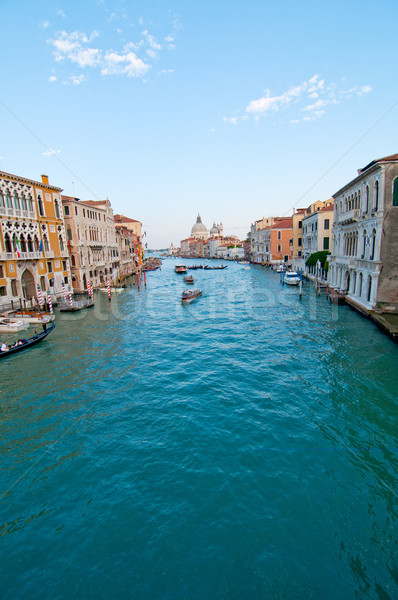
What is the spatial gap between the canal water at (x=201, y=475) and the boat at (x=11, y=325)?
534 cm

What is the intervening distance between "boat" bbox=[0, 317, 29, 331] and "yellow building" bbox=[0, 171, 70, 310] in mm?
3398

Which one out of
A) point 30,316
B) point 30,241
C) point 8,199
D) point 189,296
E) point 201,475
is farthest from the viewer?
point 189,296

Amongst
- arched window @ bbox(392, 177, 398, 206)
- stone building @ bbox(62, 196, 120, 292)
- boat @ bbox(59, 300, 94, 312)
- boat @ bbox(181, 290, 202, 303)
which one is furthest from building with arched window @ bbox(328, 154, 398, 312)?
stone building @ bbox(62, 196, 120, 292)

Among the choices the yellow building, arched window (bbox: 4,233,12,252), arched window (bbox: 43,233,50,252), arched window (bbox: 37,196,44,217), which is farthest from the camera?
arched window (bbox: 43,233,50,252)

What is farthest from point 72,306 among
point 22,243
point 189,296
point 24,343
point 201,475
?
point 201,475

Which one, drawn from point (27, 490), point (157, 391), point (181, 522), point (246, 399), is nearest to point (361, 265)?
point (246, 399)

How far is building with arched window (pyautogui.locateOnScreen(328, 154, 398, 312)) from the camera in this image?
760 inches

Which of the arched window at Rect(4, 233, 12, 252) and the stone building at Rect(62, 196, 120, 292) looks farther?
the stone building at Rect(62, 196, 120, 292)

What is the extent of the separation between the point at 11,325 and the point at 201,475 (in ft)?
58.9

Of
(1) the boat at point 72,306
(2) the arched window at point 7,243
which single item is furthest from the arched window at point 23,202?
(1) the boat at point 72,306

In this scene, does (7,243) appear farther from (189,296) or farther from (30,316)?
(189,296)

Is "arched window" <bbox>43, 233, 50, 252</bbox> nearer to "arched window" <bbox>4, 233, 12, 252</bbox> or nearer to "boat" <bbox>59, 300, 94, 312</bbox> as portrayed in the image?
"arched window" <bbox>4, 233, 12, 252</bbox>

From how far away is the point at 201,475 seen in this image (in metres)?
8.28

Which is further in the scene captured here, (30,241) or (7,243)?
(30,241)
